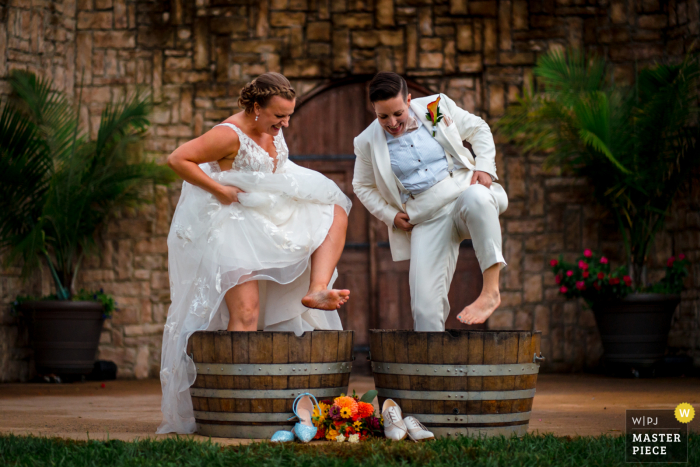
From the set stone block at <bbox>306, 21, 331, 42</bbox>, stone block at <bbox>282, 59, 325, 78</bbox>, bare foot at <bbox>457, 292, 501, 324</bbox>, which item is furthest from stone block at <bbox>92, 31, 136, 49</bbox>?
bare foot at <bbox>457, 292, 501, 324</bbox>

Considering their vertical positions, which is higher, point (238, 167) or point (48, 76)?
point (48, 76)

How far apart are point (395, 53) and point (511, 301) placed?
8.28ft

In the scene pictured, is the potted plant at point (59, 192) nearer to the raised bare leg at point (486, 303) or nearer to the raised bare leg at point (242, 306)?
the raised bare leg at point (242, 306)

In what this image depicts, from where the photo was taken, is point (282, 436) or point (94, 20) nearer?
point (282, 436)

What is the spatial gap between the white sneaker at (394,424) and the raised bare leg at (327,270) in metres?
0.47

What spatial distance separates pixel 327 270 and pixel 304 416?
64 cm

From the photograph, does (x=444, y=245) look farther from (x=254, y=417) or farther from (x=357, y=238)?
(x=357, y=238)

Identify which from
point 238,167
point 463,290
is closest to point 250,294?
point 238,167

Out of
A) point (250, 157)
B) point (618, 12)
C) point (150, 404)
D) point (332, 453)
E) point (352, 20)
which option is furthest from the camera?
point (352, 20)

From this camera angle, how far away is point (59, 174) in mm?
6172

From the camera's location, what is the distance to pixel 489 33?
695 cm

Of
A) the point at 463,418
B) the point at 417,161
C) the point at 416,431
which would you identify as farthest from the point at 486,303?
the point at 417,161

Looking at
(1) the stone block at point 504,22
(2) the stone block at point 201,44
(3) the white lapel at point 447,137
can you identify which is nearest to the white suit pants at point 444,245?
(3) the white lapel at point 447,137

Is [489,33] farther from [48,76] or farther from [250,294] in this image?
Answer: [250,294]
